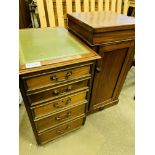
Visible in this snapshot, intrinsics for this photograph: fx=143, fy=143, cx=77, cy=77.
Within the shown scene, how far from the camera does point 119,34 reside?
1.07m

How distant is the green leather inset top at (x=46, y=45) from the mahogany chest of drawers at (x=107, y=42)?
A: 0.11 m

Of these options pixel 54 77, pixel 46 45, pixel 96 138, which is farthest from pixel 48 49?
pixel 96 138

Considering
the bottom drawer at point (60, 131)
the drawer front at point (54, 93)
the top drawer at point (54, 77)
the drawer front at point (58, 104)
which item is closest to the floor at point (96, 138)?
the bottom drawer at point (60, 131)

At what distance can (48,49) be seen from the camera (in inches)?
37.0

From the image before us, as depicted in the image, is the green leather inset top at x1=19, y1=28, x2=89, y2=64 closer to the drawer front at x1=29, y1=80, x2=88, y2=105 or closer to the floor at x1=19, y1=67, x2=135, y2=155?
the drawer front at x1=29, y1=80, x2=88, y2=105

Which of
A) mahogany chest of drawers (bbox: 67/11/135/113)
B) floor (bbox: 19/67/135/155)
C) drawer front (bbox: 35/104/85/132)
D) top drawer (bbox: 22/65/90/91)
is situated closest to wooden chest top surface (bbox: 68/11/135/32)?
mahogany chest of drawers (bbox: 67/11/135/113)

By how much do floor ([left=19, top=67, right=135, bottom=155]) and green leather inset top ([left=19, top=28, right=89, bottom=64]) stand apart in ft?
2.79

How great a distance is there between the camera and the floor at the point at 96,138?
126 cm

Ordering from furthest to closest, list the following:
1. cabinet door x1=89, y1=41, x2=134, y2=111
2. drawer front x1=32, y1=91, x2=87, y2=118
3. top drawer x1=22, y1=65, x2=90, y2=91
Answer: cabinet door x1=89, y1=41, x2=134, y2=111
drawer front x1=32, y1=91, x2=87, y2=118
top drawer x1=22, y1=65, x2=90, y2=91

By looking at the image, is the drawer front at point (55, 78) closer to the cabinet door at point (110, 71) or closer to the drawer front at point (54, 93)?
the drawer front at point (54, 93)

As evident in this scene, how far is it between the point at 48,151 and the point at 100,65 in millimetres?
869

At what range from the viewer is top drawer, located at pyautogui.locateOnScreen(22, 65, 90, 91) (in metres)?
0.82
